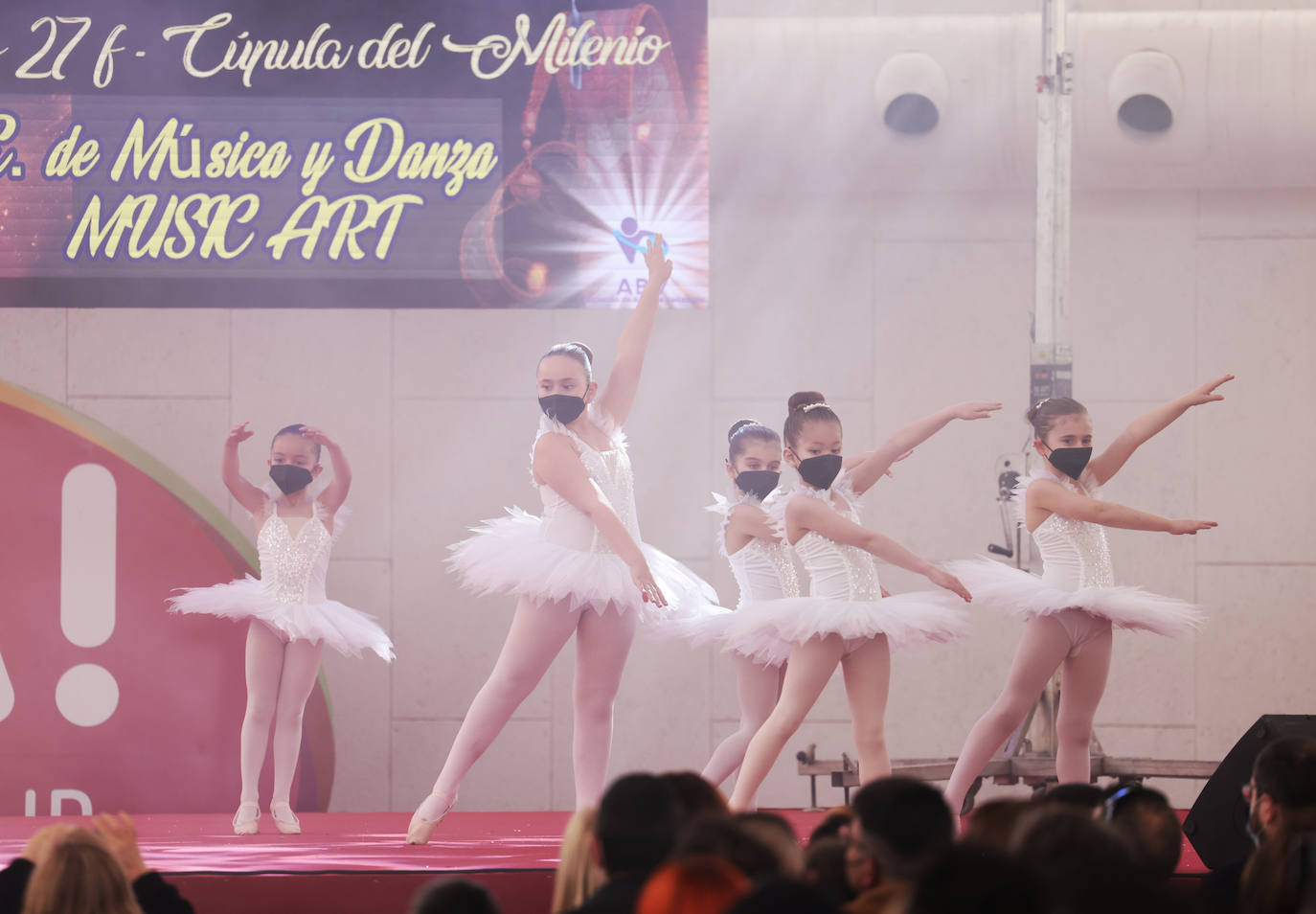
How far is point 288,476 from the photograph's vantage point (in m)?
5.07

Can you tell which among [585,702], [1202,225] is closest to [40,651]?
[585,702]

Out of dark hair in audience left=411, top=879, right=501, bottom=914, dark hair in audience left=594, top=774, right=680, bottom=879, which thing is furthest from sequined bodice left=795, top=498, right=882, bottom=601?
dark hair in audience left=411, top=879, right=501, bottom=914

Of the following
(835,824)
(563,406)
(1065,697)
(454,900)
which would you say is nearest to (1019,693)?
(1065,697)

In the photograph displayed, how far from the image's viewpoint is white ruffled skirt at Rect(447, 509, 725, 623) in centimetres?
418

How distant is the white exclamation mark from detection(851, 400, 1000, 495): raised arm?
10.7ft

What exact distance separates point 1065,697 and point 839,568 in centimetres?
86

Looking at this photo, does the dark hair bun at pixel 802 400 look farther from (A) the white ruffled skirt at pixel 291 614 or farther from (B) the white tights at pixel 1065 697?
(A) the white ruffled skirt at pixel 291 614

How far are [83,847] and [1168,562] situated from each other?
5046 millimetres

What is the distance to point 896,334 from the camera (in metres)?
6.21

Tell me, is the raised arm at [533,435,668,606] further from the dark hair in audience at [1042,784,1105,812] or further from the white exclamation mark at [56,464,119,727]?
the white exclamation mark at [56,464,119,727]

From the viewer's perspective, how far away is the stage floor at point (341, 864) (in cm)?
363

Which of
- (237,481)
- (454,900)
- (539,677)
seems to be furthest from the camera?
(237,481)

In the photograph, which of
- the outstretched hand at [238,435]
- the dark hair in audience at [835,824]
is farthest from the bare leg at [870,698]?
the outstretched hand at [238,435]

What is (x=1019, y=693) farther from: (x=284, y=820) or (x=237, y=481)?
(x=237, y=481)
